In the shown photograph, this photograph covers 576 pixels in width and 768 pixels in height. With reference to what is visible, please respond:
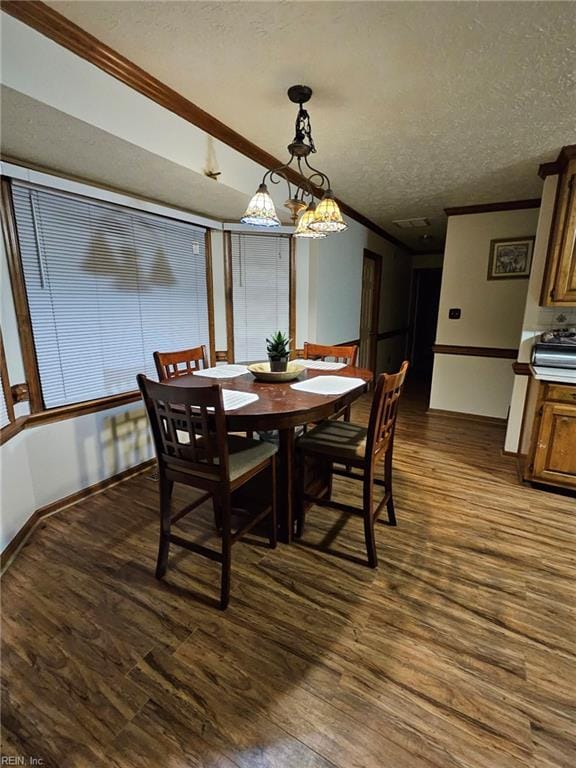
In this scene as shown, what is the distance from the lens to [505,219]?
11.7 ft

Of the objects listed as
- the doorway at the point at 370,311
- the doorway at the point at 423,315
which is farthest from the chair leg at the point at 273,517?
the doorway at the point at 423,315

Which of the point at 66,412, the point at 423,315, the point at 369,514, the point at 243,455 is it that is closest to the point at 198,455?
the point at 243,455

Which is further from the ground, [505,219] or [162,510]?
[505,219]

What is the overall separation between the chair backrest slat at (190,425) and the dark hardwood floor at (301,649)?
1.97 ft

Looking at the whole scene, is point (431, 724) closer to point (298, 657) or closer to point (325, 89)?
point (298, 657)

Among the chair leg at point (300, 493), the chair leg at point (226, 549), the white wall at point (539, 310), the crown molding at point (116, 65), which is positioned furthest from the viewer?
the white wall at point (539, 310)

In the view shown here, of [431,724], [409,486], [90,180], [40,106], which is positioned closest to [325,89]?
[40,106]

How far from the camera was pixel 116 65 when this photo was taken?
160 cm

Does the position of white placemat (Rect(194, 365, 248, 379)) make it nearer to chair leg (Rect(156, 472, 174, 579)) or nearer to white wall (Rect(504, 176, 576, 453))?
chair leg (Rect(156, 472, 174, 579))

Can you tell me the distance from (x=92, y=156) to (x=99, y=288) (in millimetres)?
801

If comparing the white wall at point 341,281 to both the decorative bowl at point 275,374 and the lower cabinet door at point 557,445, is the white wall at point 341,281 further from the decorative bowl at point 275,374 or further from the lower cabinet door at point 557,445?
the lower cabinet door at point 557,445

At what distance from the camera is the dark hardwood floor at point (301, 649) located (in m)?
1.08

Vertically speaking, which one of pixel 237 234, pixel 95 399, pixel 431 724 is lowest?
pixel 431 724

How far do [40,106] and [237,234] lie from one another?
202 centimetres
